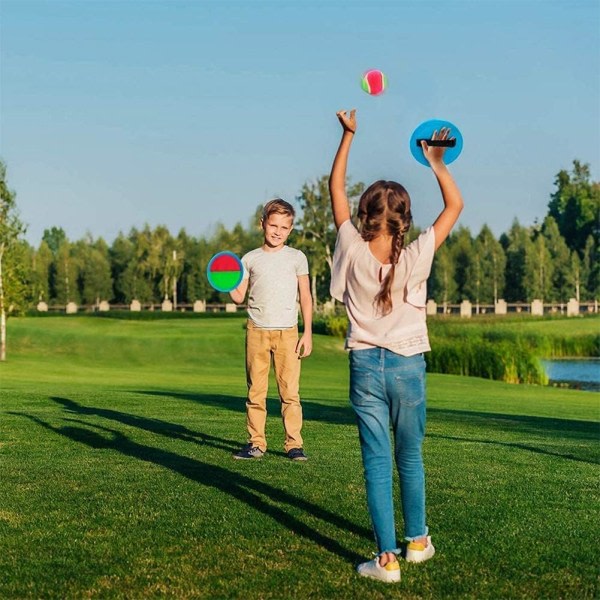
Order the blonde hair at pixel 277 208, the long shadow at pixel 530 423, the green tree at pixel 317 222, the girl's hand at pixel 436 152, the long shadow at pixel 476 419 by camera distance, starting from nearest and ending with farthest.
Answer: the girl's hand at pixel 436 152 → the blonde hair at pixel 277 208 → the long shadow at pixel 476 419 → the long shadow at pixel 530 423 → the green tree at pixel 317 222

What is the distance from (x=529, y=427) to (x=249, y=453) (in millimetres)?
6659

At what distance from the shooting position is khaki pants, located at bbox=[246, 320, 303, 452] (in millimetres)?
9820

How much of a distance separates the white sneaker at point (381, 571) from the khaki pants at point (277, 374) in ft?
13.6

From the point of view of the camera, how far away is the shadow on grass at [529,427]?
11.4m

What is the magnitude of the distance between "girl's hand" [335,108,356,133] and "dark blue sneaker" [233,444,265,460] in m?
4.50

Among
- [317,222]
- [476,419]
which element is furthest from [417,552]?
[317,222]

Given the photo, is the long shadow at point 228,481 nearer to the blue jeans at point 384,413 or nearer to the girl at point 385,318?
the blue jeans at point 384,413

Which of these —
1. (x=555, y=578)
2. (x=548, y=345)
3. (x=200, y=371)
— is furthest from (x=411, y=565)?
(x=548, y=345)

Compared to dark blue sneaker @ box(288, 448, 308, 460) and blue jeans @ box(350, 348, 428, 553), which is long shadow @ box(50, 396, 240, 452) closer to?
dark blue sneaker @ box(288, 448, 308, 460)

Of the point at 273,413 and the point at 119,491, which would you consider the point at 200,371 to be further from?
the point at 119,491

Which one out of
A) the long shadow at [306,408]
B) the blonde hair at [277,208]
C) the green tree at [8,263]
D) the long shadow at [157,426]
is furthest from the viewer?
the green tree at [8,263]

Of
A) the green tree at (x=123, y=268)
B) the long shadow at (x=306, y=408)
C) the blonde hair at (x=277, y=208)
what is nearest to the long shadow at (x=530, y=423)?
the long shadow at (x=306, y=408)

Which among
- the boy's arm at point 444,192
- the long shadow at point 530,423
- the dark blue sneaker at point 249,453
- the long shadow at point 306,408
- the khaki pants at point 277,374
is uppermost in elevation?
the boy's arm at point 444,192

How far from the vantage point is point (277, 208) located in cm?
923
